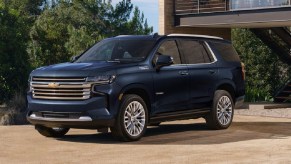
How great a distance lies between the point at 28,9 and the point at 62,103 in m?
49.0

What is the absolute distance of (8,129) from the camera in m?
14.4

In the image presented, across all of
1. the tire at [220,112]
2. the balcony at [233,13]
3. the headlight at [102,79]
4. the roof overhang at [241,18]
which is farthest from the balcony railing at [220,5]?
the headlight at [102,79]

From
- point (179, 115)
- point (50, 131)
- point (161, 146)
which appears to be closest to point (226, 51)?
point (179, 115)

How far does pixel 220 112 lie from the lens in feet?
45.4

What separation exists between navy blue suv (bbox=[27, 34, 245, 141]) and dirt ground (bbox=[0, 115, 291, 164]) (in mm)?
372

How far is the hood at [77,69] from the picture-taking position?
11.3m

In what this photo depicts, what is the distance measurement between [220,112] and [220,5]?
12776mm

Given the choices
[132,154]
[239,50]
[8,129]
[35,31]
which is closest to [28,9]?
[35,31]

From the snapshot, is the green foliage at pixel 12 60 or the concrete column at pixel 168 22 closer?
the green foliage at pixel 12 60

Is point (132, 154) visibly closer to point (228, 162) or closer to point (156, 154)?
Result: point (156, 154)

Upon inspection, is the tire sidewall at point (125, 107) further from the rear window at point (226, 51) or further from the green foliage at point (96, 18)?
the green foliage at point (96, 18)

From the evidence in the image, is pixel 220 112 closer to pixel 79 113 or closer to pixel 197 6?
pixel 79 113

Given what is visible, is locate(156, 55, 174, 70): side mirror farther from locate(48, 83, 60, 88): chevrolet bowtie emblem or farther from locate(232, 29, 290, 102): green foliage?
locate(232, 29, 290, 102): green foliage

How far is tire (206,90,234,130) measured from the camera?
13.6 meters
